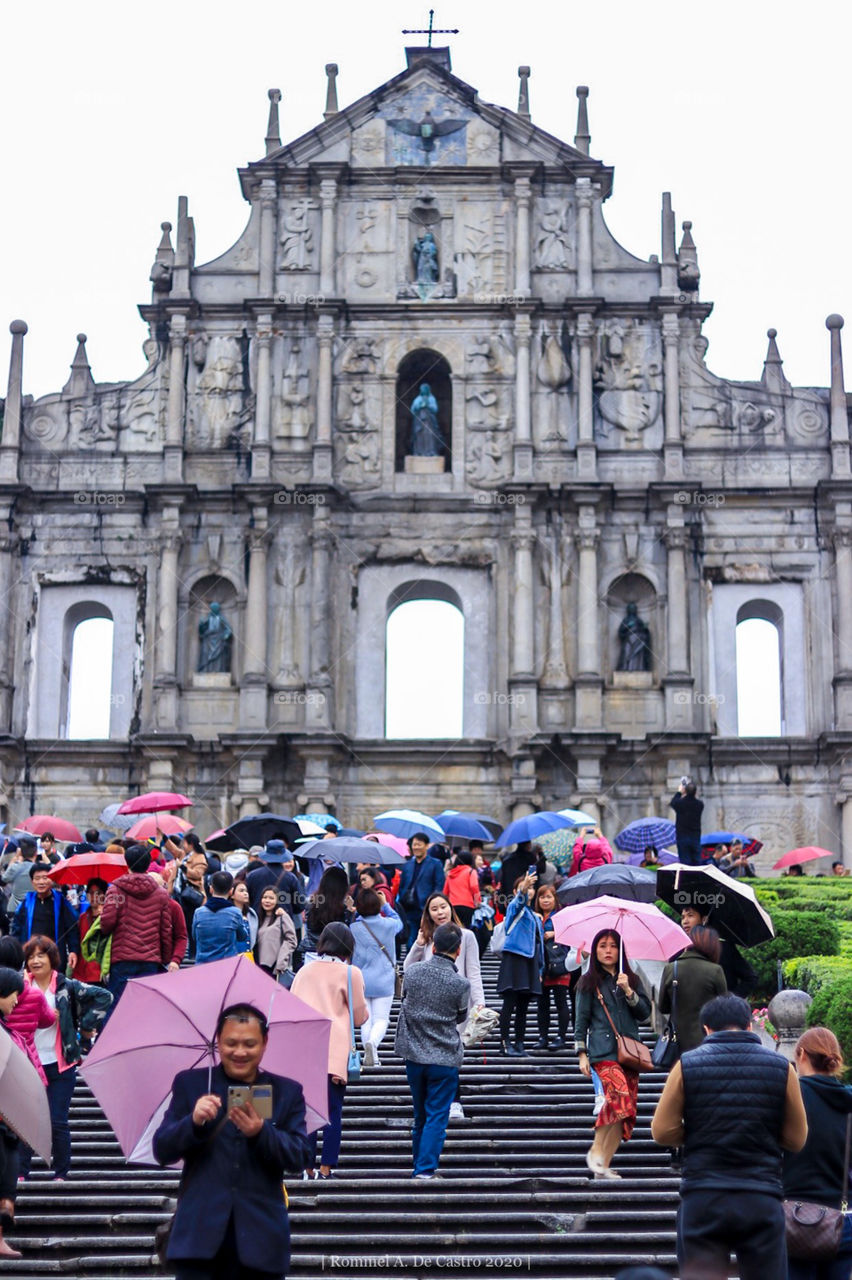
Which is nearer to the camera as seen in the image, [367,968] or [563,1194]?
[563,1194]

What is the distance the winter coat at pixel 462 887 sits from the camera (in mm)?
18828

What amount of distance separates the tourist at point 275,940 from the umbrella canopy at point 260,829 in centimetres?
886

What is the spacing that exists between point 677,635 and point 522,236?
743 centimetres

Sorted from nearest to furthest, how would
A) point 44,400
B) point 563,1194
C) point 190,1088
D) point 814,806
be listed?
point 190,1088
point 563,1194
point 814,806
point 44,400

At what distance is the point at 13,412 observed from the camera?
32.2 m

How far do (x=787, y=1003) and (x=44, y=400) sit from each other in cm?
2537

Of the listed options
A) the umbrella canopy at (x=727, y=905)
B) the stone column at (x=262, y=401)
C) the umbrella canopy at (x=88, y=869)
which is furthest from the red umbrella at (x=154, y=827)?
the umbrella canopy at (x=727, y=905)

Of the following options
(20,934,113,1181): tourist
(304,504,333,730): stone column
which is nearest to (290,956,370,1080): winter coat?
(20,934,113,1181): tourist

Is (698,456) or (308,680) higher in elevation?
(698,456)

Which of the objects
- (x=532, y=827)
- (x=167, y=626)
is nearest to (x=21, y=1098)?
(x=532, y=827)

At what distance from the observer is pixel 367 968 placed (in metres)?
13.5

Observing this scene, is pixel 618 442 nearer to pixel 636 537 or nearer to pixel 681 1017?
pixel 636 537

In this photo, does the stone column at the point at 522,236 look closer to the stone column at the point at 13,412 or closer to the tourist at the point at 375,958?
the stone column at the point at 13,412

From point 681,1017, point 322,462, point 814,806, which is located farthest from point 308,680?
point 681,1017
